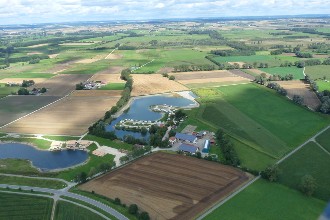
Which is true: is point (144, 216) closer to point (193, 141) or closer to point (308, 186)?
point (308, 186)

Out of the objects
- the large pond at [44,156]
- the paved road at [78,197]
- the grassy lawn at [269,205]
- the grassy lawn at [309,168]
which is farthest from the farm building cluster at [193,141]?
the paved road at [78,197]

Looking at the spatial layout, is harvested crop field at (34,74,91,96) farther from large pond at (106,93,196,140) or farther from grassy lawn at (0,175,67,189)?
grassy lawn at (0,175,67,189)

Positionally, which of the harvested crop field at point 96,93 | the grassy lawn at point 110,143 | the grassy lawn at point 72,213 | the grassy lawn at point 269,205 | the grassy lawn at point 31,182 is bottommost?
the grassy lawn at point 269,205

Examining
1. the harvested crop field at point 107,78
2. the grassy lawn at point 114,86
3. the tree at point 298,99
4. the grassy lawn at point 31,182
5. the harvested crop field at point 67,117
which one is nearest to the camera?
the grassy lawn at point 31,182

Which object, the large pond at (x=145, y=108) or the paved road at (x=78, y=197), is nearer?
the paved road at (x=78, y=197)

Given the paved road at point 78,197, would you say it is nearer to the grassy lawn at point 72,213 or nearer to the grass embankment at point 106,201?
the grass embankment at point 106,201

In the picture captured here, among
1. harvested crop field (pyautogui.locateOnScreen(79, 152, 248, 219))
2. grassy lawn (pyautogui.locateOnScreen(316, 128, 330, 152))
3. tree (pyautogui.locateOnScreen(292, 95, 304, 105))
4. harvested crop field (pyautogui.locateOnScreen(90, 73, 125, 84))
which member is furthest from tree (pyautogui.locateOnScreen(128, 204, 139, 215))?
harvested crop field (pyautogui.locateOnScreen(90, 73, 125, 84))

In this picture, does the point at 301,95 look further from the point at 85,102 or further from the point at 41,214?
the point at 41,214

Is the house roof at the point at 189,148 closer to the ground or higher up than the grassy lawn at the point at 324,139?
higher up
